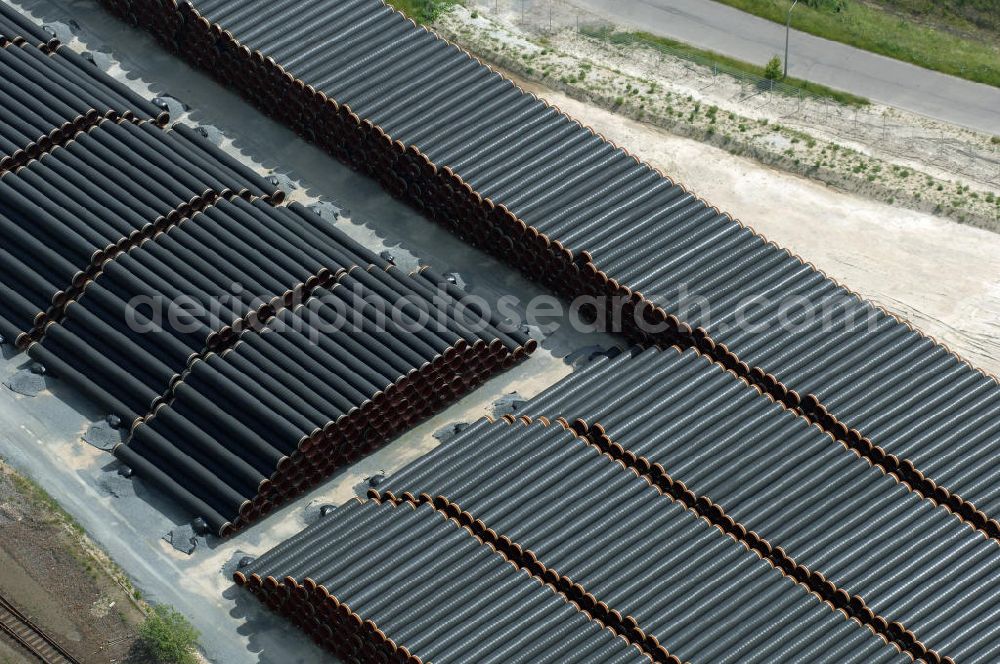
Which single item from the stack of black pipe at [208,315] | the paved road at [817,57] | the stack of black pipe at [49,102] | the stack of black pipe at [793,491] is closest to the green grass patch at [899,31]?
the paved road at [817,57]

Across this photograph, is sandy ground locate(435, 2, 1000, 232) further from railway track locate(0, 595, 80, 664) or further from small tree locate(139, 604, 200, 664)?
railway track locate(0, 595, 80, 664)

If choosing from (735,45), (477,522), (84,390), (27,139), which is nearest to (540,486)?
(477,522)

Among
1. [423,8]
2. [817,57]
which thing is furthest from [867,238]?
[423,8]

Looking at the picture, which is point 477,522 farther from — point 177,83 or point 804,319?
point 177,83

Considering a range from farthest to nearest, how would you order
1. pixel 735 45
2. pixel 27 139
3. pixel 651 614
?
1. pixel 735 45
2. pixel 27 139
3. pixel 651 614

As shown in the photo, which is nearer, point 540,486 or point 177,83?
point 540,486

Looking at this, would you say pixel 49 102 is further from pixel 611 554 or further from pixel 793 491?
pixel 793 491

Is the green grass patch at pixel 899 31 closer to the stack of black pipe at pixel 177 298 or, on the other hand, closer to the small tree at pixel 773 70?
the small tree at pixel 773 70
